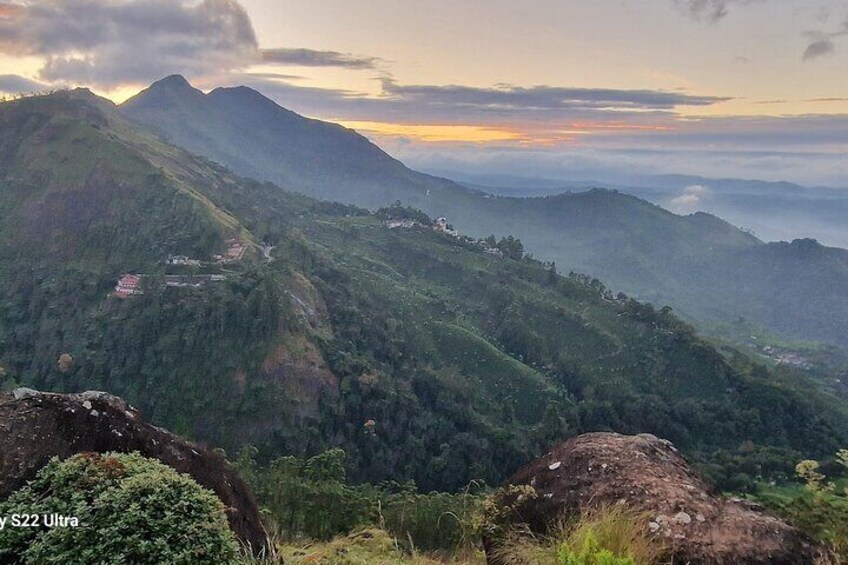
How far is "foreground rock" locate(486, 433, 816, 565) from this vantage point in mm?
6516

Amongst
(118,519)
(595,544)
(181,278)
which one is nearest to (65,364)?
(181,278)

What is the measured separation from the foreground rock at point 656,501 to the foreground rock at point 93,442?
343cm

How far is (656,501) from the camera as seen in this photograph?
23.6 ft

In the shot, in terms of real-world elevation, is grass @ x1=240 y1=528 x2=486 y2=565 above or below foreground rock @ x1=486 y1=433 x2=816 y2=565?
below

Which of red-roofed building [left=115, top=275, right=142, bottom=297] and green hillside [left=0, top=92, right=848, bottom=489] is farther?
red-roofed building [left=115, top=275, right=142, bottom=297]

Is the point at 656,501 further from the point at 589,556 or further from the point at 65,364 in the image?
the point at 65,364

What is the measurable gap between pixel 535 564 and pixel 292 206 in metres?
146

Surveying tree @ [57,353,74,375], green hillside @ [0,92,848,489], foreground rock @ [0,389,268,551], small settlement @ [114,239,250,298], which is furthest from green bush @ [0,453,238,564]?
small settlement @ [114,239,250,298]

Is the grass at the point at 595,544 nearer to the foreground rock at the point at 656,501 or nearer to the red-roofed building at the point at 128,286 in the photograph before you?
the foreground rock at the point at 656,501

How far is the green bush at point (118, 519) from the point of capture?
4473mm

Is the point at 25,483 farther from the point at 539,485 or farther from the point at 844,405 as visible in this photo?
the point at 844,405

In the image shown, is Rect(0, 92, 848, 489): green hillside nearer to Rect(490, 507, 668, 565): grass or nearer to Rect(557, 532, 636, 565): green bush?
Rect(490, 507, 668, 565): grass

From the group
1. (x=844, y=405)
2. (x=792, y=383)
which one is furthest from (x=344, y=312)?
(x=844, y=405)

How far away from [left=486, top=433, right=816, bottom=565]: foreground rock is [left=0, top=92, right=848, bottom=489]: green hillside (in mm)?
46828
